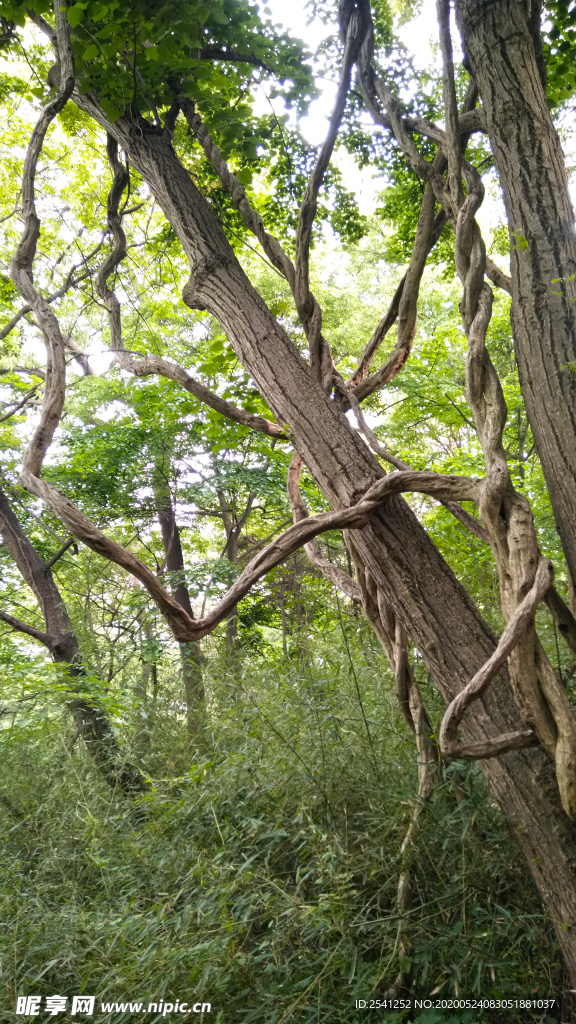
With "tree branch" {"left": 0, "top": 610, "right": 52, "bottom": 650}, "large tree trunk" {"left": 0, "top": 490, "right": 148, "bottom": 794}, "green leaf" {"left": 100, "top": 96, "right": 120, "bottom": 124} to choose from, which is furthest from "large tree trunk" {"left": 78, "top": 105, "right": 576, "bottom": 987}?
"large tree trunk" {"left": 0, "top": 490, "right": 148, "bottom": 794}

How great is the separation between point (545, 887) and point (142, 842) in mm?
1578

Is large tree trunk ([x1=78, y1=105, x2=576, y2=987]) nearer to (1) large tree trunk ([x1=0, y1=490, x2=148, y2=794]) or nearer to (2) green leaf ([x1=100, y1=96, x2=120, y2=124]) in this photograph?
(2) green leaf ([x1=100, y1=96, x2=120, y2=124])

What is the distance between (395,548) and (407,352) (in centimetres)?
97

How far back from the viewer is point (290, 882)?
1.89 m

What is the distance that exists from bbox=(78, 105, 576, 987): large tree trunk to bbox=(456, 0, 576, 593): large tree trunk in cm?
38

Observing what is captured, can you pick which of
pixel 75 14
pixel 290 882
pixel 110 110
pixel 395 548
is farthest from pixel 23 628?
pixel 75 14

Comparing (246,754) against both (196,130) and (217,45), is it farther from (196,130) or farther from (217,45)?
(217,45)

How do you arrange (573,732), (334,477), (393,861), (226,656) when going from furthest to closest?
(226,656) < (334,477) < (393,861) < (573,732)

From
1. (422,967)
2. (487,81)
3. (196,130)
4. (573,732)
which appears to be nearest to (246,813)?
(422,967)

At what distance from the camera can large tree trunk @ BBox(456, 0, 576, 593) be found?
1654 mm

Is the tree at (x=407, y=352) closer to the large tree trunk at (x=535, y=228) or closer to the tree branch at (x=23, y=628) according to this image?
the large tree trunk at (x=535, y=228)

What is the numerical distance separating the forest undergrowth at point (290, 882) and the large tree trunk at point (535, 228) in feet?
3.00

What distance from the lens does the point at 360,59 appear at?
2.25 metres

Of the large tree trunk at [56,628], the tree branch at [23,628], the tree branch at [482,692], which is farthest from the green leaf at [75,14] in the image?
the large tree trunk at [56,628]
